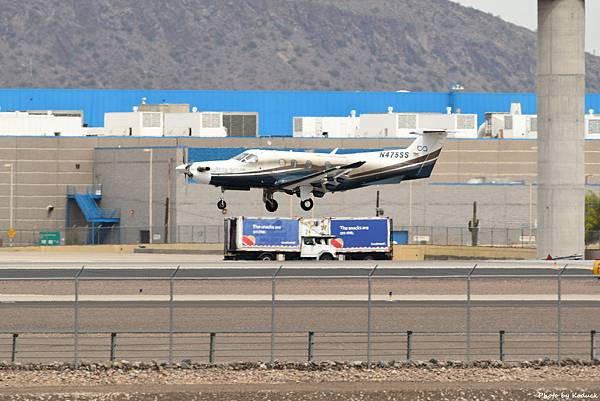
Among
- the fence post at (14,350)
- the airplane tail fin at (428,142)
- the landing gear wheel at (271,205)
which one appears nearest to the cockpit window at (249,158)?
the landing gear wheel at (271,205)

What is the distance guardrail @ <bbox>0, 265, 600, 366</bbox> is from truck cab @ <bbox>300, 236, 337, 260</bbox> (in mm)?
27264

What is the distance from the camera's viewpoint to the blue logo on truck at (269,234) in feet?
404

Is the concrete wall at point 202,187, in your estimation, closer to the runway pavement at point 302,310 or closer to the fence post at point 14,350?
the runway pavement at point 302,310

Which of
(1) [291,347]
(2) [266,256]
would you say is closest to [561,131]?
(2) [266,256]

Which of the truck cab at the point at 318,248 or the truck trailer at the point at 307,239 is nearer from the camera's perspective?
the truck trailer at the point at 307,239

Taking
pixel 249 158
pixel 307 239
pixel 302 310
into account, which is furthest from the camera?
pixel 307 239

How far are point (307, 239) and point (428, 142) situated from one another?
16.7m

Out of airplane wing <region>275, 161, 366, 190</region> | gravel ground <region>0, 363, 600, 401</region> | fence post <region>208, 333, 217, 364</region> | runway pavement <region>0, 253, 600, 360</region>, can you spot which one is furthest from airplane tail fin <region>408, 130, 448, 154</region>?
fence post <region>208, 333, 217, 364</region>

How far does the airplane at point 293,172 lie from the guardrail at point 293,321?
7.95 metres

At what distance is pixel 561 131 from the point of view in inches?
5034

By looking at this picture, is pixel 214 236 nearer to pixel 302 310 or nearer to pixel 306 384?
pixel 302 310

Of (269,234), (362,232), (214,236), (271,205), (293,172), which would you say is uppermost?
(293,172)

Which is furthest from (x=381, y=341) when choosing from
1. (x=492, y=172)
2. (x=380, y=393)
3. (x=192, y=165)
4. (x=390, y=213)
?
(x=492, y=172)

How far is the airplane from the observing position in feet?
333
